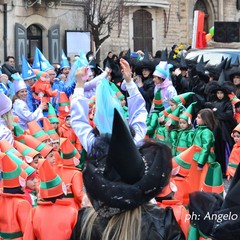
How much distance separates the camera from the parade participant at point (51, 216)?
13.4 feet

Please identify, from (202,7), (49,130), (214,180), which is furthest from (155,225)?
(202,7)

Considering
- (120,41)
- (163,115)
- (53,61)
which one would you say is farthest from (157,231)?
(120,41)

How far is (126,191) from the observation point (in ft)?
9.32

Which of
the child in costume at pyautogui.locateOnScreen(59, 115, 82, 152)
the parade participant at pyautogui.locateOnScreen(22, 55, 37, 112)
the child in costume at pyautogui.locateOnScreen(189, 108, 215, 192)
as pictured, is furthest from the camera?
the parade participant at pyautogui.locateOnScreen(22, 55, 37, 112)

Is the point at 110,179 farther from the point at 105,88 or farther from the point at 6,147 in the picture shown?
the point at 6,147

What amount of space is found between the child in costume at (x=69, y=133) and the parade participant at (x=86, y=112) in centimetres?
353

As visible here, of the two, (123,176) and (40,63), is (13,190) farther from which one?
(40,63)

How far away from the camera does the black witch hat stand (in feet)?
9.32

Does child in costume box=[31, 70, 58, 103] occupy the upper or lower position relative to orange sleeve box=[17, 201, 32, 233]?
upper

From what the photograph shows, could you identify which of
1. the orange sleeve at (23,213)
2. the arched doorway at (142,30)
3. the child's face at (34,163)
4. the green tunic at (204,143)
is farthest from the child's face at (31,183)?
the arched doorway at (142,30)

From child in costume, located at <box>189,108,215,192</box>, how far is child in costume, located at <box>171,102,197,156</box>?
0.10 metres

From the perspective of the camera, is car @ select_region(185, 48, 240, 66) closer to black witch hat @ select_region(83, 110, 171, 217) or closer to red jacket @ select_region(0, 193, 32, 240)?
red jacket @ select_region(0, 193, 32, 240)

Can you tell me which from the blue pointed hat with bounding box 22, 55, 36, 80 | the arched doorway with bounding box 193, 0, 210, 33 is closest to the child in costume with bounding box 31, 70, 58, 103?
the blue pointed hat with bounding box 22, 55, 36, 80

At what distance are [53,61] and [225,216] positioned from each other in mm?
22678
